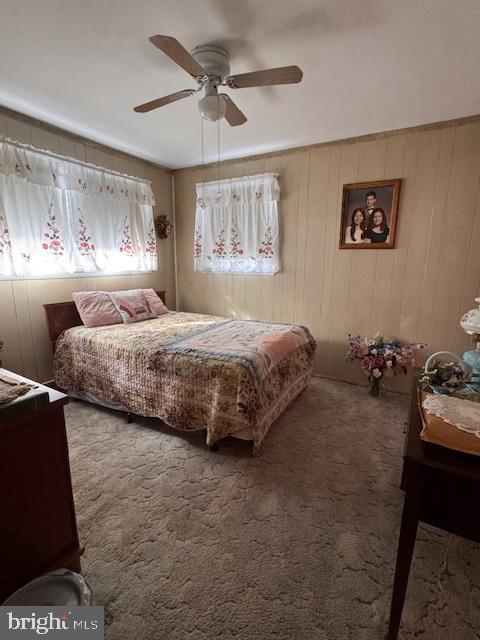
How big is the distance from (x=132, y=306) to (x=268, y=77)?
7.69ft

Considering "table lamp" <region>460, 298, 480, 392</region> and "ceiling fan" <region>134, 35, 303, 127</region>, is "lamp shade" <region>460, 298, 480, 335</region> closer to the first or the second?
"table lamp" <region>460, 298, 480, 392</region>

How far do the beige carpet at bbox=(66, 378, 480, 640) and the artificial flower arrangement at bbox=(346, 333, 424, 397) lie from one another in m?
0.72

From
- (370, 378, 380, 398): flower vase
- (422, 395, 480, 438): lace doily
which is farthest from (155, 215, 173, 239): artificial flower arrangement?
(422, 395, 480, 438): lace doily

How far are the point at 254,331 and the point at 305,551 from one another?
1665mm

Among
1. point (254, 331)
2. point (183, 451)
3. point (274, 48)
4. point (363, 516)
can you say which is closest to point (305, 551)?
point (363, 516)

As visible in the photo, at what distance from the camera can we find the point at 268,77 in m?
1.61

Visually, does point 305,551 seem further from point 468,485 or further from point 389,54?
point 389,54

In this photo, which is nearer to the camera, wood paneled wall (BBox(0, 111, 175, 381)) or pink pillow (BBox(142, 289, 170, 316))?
wood paneled wall (BBox(0, 111, 175, 381))

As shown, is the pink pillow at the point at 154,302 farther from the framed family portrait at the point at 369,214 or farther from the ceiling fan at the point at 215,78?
the framed family portrait at the point at 369,214

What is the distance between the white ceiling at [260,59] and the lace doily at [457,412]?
181 centimetres

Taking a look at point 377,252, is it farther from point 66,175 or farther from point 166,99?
point 66,175

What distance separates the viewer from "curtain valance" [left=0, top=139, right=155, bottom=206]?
2.46m

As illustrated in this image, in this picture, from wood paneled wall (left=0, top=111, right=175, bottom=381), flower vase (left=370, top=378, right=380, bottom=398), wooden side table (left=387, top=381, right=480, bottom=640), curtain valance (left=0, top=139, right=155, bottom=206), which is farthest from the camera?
flower vase (left=370, top=378, right=380, bottom=398)

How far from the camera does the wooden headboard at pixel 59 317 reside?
283 centimetres
